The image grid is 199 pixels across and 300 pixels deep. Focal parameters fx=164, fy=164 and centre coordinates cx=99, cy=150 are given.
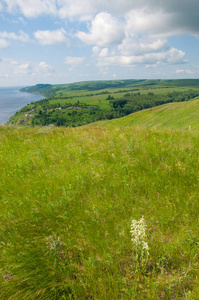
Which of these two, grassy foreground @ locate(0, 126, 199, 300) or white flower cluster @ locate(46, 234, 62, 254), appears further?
white flower cluster @ locate(46, 234, 62, 254)

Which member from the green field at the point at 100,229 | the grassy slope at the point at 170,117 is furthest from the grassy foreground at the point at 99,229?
the grassy slope at the point at 170,117

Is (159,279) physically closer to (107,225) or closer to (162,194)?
(107,225)

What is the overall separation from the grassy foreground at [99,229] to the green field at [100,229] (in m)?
0.01

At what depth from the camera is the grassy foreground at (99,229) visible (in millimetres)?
1859

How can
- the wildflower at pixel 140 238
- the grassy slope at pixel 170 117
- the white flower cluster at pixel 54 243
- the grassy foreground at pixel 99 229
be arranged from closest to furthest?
the grassy foreground at pixel 99 229
the wildflower at pixel 140 238
the white flower cluster at pixel 54 243
the grassy slope at pixel 170 117

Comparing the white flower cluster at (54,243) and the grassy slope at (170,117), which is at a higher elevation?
the white flower cluster at (54,243)

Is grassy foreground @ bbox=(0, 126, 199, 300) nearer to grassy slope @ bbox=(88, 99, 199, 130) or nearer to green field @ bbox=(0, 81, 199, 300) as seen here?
green field @ bbox=(0, 81, 199, 300)

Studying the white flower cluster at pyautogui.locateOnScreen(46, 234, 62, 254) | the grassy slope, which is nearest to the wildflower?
the white flower cluster at pyautogui.locateOnScreen(46, 234, 62, 254)

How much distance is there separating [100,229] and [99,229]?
0.09 feet

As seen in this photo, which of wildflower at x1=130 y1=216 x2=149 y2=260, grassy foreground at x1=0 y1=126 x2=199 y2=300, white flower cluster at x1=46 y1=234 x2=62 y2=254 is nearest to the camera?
grassy foreground at x1=0 y1=126 x2=199 y2=300

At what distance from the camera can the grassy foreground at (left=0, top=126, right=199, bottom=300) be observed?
6.10ft

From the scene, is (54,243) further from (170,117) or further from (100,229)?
(170,117)

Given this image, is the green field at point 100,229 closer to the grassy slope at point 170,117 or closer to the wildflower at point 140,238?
the wildflower at point 140,238

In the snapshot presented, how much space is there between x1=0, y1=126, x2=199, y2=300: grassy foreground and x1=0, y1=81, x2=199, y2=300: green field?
1 centimetres
